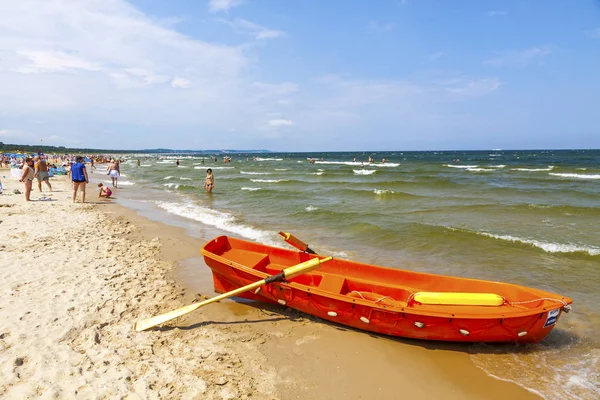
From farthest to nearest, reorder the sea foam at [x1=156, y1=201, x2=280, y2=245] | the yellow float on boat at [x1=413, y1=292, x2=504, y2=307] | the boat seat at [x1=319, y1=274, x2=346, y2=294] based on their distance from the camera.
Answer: the sea foam at [x1=156, y1=201, x2=280, y2=245]
the boat seat at [x1=319, y1=274, x2=346, y2=294]
the yellow float on boat at [x1=413, y1=292, x2=504, y2=307]

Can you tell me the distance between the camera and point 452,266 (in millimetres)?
8906

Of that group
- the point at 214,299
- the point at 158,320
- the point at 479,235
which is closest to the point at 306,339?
the point at 214,299

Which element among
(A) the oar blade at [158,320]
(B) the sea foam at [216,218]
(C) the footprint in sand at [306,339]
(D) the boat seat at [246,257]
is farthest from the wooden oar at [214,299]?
(B) the sea foam at [216,218]

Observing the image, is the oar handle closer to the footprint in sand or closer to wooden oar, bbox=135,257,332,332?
wooden oar, bbox=135,257,332,332

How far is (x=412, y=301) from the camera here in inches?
A: 225

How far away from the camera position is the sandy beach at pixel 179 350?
13.3ft

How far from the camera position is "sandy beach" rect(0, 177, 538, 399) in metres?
4.05

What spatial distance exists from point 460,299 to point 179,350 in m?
4.09

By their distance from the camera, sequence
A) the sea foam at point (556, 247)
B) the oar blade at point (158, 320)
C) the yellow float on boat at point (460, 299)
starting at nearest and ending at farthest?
the yellow float on boat at point (460, 299) < the oar blade at point (158, 320) < the sea foam at point (556, 247)

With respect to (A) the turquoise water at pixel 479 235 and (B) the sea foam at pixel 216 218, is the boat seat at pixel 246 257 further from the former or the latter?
(B) the sea foam at pixel 216 218

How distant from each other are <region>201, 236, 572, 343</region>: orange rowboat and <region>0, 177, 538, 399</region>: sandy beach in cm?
35

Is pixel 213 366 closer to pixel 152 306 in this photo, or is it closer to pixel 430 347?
pixel 152 306

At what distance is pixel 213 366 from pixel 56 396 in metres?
1.65

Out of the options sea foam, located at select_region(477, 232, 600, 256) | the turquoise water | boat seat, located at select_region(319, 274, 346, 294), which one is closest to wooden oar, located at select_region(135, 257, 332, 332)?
boat seat, located at select_region(319, 274, 346, 294)
